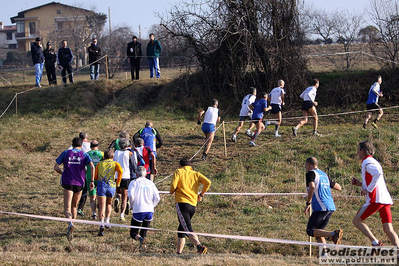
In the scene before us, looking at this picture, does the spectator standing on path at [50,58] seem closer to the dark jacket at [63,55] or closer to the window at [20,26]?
the dark jacket at [63,55]

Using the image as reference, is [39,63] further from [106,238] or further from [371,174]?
[371,174]

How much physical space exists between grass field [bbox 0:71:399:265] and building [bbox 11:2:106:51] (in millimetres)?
33605

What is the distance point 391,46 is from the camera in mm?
19812

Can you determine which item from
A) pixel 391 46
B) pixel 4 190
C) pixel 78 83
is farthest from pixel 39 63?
pixel 391 46

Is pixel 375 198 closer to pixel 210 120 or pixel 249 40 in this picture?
pixel 210 120

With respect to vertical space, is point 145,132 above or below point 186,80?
below

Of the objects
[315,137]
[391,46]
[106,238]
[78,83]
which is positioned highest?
[391,46]

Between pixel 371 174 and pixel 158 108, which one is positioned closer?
pixel 371 174

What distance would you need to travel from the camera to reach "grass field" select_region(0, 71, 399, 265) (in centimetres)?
852

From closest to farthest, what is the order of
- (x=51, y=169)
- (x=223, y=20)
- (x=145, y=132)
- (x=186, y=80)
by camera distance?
1. (x=145, y=132)
2. (x=51, y=169)
3. (x=223, y=20)
4. (x=186, y=80)

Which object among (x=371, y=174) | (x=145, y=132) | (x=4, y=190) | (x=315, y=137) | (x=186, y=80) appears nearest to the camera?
(x=371, y=174)

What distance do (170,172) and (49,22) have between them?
5936 cm

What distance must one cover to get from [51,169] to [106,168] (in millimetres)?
5611

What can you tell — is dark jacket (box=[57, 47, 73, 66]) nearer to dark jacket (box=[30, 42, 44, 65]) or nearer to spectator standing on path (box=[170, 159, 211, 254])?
dark jacket (box=[30, 42, 44, 65])
